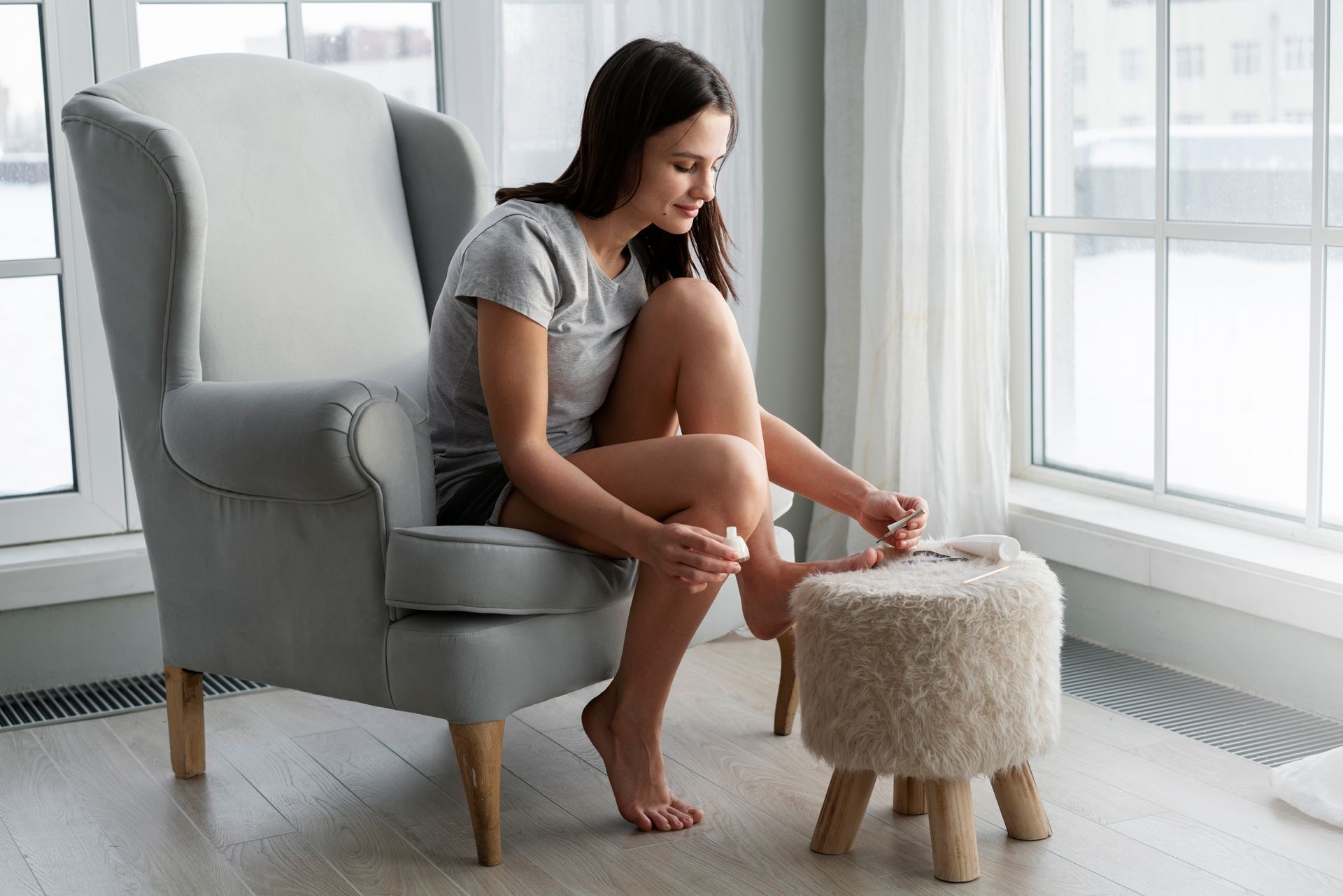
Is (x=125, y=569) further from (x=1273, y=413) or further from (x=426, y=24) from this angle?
(x=1273, y=413)

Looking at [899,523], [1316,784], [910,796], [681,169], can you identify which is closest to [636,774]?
[910,796]

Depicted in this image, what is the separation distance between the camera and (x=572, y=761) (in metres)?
2.04

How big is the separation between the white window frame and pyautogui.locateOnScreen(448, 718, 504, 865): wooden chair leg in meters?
1.16

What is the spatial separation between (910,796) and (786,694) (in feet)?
1.14

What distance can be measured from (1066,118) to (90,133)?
1736 millimetres

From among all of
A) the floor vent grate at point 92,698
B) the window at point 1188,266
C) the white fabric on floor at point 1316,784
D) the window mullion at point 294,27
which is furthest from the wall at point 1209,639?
the window mullion at point 294,27

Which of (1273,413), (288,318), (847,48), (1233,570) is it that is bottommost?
(1233,570)

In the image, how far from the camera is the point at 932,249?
264cm

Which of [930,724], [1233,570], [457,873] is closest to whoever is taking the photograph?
[930,724]

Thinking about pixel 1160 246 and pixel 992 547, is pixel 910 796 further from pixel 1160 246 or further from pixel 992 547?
pixel 1160 246

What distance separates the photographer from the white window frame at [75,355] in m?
2.41

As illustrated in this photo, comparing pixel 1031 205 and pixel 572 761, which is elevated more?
pixel 1031 205

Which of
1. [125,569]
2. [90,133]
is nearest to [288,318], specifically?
[90,133]

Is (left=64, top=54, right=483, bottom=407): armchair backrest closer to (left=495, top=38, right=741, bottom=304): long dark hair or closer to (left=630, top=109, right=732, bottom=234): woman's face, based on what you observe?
(left=495, top=38, right=741, bottom=304): long dark hair
